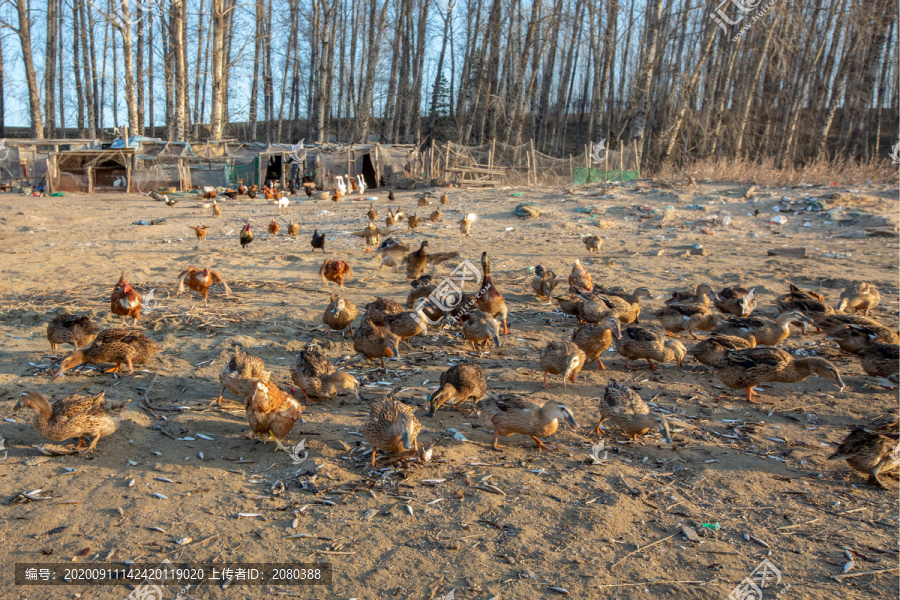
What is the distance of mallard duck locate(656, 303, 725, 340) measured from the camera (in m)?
8.01

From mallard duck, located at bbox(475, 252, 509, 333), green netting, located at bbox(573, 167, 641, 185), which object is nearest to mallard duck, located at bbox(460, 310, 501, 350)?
A: mallard duck, located at bbox(475, 252, 509, 333)

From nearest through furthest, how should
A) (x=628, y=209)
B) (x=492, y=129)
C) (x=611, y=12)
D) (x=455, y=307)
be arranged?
(x=455, y=307) → (x=628, y=209) → (x=611, y=12) → (x=492, y=129)

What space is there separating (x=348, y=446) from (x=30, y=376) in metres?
3.68

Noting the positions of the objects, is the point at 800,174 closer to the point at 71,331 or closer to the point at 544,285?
the point at 544,285

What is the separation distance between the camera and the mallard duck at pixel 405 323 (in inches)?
286

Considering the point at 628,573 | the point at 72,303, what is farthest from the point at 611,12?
the point at 628,573

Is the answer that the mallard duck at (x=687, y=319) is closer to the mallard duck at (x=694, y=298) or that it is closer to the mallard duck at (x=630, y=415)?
the mallard duck at (x=694, y=298)

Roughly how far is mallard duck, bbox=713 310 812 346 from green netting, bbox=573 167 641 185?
16950mm

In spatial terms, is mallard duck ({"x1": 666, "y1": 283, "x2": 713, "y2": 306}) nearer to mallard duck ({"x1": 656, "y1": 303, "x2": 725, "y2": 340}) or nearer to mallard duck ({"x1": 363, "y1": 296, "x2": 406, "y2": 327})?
mallard duck ({"x1": 656, "y1": 303, "x2": 725, "y2": 340})

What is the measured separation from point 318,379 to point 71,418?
6.79ft

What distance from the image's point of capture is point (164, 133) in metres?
46.0

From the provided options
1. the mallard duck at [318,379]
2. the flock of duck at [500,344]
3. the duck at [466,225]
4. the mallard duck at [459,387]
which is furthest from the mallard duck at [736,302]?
the duck at [466,225]

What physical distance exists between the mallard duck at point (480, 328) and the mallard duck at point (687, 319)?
8.46ft

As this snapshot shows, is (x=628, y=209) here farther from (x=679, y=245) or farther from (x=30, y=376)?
(x=30, y=376)
